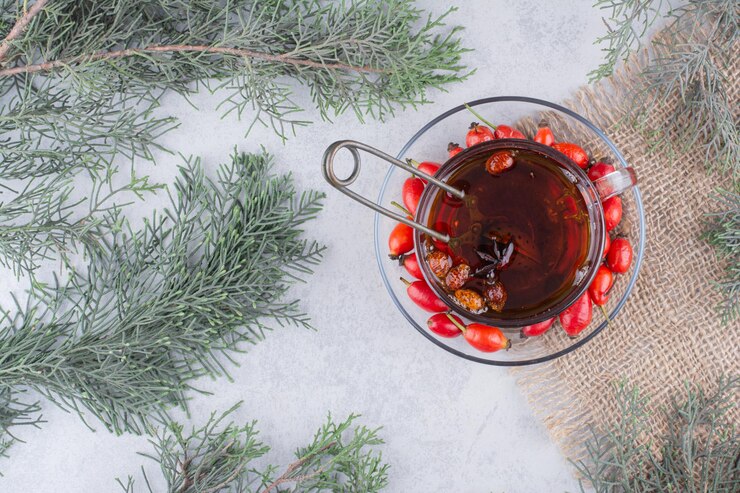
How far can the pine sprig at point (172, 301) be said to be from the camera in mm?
1125

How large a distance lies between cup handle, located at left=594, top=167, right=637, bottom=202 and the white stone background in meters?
0.25

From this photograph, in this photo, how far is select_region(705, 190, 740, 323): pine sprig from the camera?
109 centimetres

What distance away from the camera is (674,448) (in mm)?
1135

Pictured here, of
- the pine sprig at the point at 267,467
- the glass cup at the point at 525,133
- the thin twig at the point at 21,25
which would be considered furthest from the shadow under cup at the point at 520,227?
the thin twig at the point at 21,25

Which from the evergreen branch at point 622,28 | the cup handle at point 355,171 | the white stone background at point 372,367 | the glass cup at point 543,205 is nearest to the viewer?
the cup handle at point 355,171

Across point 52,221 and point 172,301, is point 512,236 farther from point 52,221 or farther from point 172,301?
point 52,221

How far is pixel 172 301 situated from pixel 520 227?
578 millimetres

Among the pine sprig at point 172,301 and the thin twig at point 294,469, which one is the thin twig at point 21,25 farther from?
the thin twig at point 294,469

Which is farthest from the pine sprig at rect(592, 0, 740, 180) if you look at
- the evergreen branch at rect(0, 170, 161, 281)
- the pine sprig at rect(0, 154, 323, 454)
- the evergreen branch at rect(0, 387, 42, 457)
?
the evergreen branch at rect(0, 387, 42, 457)

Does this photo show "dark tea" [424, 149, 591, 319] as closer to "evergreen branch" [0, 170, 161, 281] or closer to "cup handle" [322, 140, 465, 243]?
"cup handle" [322, 140, 465, 243]

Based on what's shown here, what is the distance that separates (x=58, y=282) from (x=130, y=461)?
0.36m

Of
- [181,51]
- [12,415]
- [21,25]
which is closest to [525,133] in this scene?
[181,51]

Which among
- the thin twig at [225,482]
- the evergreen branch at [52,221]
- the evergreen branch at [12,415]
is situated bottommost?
the thin twig at [225,482]

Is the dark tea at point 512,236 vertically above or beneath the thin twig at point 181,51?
beneath
